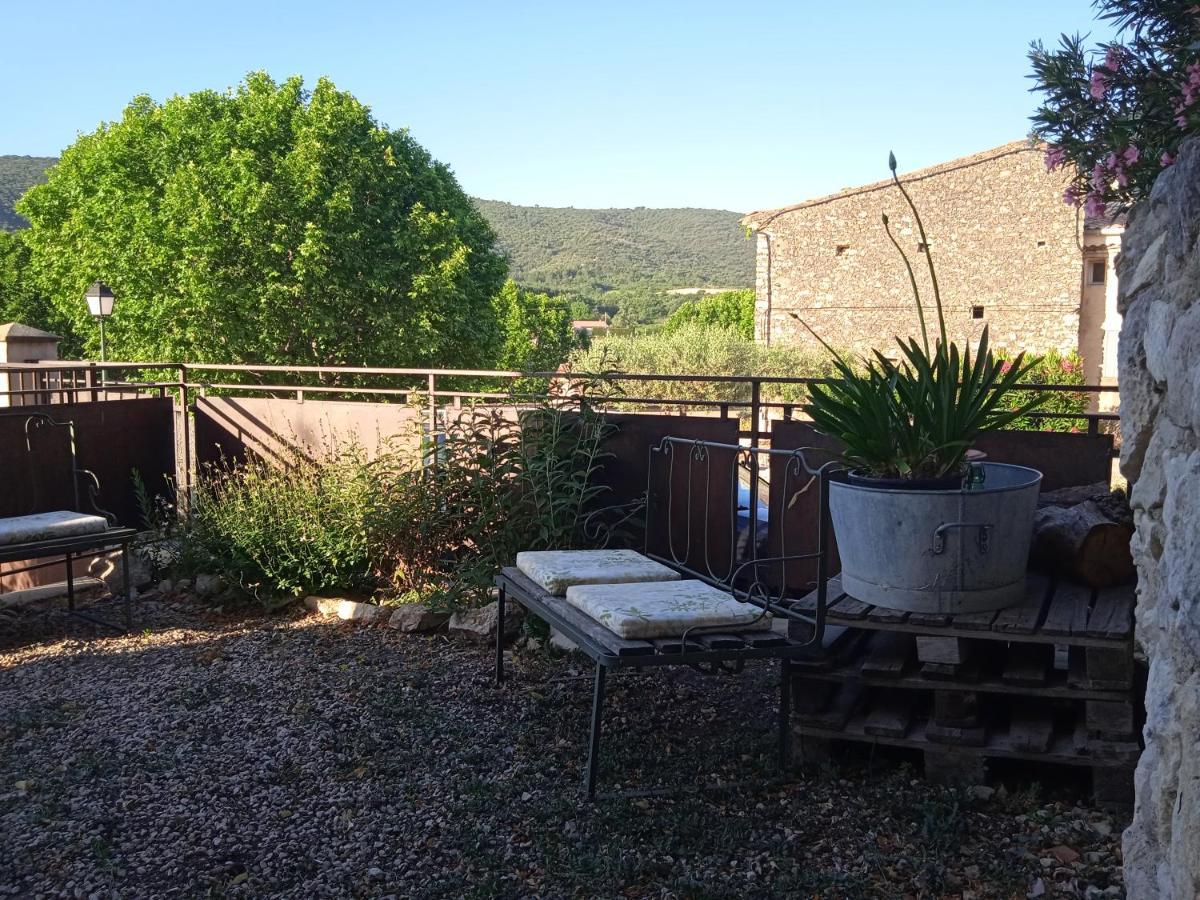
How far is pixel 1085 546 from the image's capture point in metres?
3.32

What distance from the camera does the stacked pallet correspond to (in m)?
2.81

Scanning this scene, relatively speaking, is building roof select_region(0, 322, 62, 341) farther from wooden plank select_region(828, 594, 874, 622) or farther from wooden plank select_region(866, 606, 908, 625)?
wooden plank select_region(866, 606, 908, 625)

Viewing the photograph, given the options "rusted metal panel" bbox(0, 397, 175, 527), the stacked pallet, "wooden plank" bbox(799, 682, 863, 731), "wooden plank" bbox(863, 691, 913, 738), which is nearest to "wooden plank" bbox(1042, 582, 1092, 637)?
the stacked pallet

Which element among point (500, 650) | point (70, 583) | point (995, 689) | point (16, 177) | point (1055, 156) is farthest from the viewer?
point (16, 177)

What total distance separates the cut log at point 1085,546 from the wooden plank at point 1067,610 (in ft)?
0.21

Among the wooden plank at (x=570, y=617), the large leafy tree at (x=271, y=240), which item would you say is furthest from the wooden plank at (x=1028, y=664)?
the large leafy tree at (x=271, y=240)

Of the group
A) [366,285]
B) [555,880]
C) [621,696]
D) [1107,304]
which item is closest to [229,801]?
[555,880]

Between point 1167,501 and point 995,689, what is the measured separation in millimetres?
1306

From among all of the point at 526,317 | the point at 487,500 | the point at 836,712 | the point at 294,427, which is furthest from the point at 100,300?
the point at 526,317

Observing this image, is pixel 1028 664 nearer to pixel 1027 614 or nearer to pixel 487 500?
pixel 1027 614

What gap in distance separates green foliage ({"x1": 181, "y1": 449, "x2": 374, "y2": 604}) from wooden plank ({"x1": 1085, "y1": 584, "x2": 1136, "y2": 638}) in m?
3.53

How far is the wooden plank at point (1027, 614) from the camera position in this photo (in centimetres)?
293

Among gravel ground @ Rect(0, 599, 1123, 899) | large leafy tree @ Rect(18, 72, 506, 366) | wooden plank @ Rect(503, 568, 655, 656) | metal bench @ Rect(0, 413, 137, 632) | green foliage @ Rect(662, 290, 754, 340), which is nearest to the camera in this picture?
gravel ground @ Rect(0, 599, 1123, 899)

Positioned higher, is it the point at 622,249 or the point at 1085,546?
the point at 622,249
